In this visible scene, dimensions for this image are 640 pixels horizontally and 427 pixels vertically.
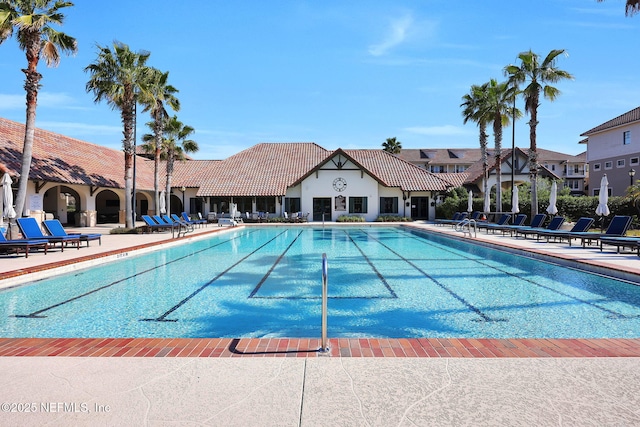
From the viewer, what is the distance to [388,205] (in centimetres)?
3353

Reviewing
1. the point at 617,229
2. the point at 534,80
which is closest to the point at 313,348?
the point at 617,229

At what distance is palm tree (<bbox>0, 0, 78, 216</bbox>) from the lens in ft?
44.7

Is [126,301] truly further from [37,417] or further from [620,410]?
[620,410]

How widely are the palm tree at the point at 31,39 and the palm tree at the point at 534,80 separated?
69.4ft

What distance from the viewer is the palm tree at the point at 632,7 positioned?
12.1m

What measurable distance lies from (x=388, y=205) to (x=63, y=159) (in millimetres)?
23450

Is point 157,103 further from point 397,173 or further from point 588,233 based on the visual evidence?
point 588,233

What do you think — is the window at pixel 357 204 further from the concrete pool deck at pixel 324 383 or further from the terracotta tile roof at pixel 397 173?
the concrete pool deck at pixel 324 383

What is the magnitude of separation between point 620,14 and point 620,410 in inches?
555

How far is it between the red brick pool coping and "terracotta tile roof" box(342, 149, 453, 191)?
2831 centimetres

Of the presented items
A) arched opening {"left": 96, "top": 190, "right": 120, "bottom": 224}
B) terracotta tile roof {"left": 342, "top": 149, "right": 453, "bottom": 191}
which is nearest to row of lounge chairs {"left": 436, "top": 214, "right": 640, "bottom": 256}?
terracotta tile roof {"left": 342, "top": 149, "right": 453, "bottom": 191}

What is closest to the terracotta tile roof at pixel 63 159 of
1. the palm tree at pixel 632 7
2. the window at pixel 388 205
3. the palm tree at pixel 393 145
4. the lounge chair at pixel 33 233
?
the lounge chair at pixel 33 233

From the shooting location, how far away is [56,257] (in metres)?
11.2

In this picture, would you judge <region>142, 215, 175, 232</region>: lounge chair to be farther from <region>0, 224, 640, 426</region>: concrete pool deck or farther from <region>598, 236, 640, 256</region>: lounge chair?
<region>598, 236, 640, 256</region>: lounge chair
